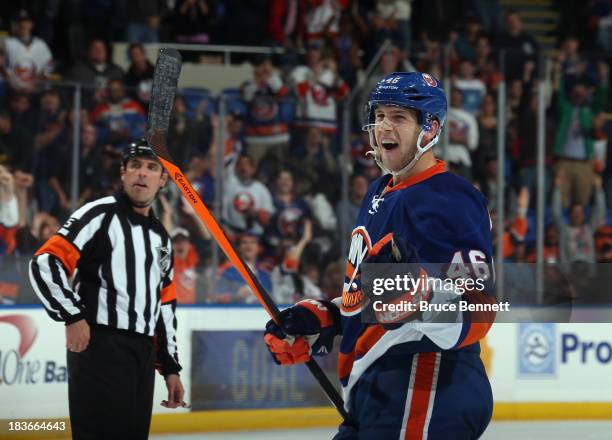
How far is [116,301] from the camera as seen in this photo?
3.47 meters

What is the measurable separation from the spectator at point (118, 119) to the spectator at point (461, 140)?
6.58 feet

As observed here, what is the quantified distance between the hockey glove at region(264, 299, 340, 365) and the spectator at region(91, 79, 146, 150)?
146 inches

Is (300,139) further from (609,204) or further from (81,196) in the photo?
(609,204)

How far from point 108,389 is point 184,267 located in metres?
2.45

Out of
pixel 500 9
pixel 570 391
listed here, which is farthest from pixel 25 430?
pixel 500 9

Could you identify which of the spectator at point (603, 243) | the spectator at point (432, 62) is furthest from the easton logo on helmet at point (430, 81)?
the spectator at point (432, 62)

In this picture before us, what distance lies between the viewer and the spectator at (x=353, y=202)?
6.36m

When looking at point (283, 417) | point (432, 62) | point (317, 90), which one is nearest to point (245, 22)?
point (432, 62)

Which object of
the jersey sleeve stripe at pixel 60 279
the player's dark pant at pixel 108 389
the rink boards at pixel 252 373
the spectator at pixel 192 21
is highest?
the spectator at pixel 192 21

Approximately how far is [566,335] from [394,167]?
4.00 metres

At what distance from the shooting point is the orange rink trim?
538 centimetres

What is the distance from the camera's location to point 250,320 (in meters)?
5.79

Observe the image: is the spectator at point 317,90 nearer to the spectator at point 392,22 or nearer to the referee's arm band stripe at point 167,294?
the spectator at point 392,22

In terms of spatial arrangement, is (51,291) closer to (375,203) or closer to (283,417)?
(375,203)
